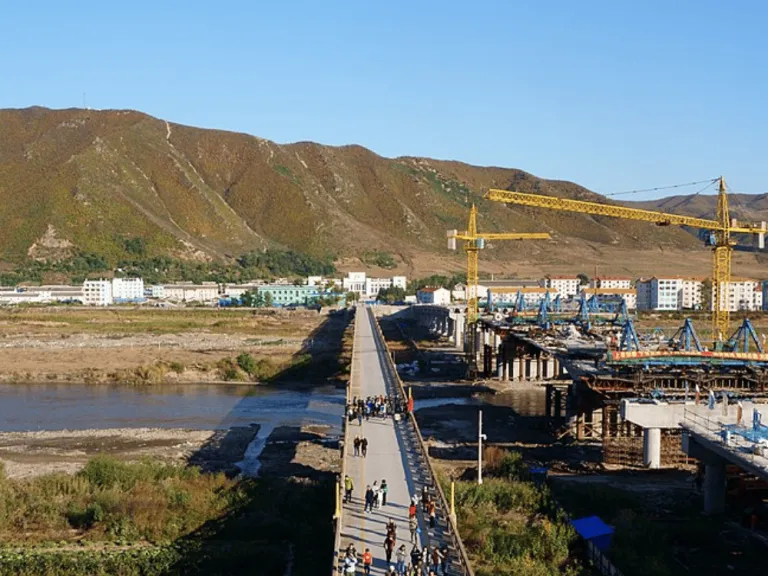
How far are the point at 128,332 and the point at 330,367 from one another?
Answer: 32.0m

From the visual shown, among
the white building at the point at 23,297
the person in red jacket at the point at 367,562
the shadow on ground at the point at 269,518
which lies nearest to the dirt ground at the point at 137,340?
the white building at the point at 23,297

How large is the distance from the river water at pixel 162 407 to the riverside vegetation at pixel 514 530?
587 inches

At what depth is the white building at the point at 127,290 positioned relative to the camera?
126938 mm

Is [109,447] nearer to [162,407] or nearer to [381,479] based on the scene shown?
[162,407]

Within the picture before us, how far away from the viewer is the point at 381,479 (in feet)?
70.8

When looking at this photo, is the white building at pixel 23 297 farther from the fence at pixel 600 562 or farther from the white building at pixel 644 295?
the fence at pixel 600 562

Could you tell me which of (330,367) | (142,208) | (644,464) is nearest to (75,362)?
(330,367)

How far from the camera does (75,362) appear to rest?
6438 cm

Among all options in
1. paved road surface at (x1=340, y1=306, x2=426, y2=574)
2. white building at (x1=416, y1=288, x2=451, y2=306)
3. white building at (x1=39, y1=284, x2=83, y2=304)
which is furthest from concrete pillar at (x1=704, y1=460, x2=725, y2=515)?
white building at (x1=39, y1=284, x2=83, y2=304)

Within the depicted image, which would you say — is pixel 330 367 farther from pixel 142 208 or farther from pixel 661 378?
pixel 142 208

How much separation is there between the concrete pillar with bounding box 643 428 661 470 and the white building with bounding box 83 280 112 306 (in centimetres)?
10114

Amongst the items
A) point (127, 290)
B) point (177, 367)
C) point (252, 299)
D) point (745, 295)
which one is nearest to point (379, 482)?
point (177, 367)

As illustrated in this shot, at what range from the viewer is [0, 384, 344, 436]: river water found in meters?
42.6

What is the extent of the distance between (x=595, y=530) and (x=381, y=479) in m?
5.07
